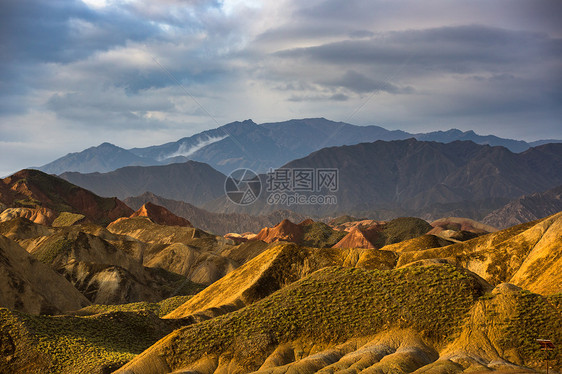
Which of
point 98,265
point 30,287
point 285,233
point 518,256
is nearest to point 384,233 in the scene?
point 285,233

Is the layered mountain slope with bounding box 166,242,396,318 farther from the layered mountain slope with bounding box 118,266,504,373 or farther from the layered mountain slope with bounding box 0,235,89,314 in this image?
the layered mountain slope with bounding box 0,235,89,314

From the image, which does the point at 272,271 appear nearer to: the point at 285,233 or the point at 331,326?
the point at 331,326

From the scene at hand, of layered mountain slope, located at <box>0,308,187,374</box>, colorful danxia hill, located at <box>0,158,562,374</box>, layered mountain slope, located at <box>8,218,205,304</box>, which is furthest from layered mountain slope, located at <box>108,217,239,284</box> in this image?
layered mountain slope, located at <box>0,308,187,374</box>

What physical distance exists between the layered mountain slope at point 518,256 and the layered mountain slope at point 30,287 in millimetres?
43897

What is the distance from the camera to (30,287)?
70.6 metres

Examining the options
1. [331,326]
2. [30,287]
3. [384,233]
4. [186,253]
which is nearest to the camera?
[331,326]

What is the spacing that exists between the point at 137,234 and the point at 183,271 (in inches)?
1762

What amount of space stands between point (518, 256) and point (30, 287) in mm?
58573

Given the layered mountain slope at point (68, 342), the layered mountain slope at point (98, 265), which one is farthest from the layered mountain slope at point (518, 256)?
the layered mountain slope at point (98, 265)

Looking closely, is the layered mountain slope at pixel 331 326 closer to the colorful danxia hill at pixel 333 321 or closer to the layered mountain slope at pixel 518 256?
the colorful danxia hill at pixel 333 321

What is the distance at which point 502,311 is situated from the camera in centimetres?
3922

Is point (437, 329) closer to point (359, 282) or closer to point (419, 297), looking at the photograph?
point (419, 297)

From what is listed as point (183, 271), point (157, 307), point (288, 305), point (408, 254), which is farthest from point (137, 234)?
point (288, 305)

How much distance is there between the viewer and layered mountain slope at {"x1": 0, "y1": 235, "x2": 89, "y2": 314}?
67938 millimetres
